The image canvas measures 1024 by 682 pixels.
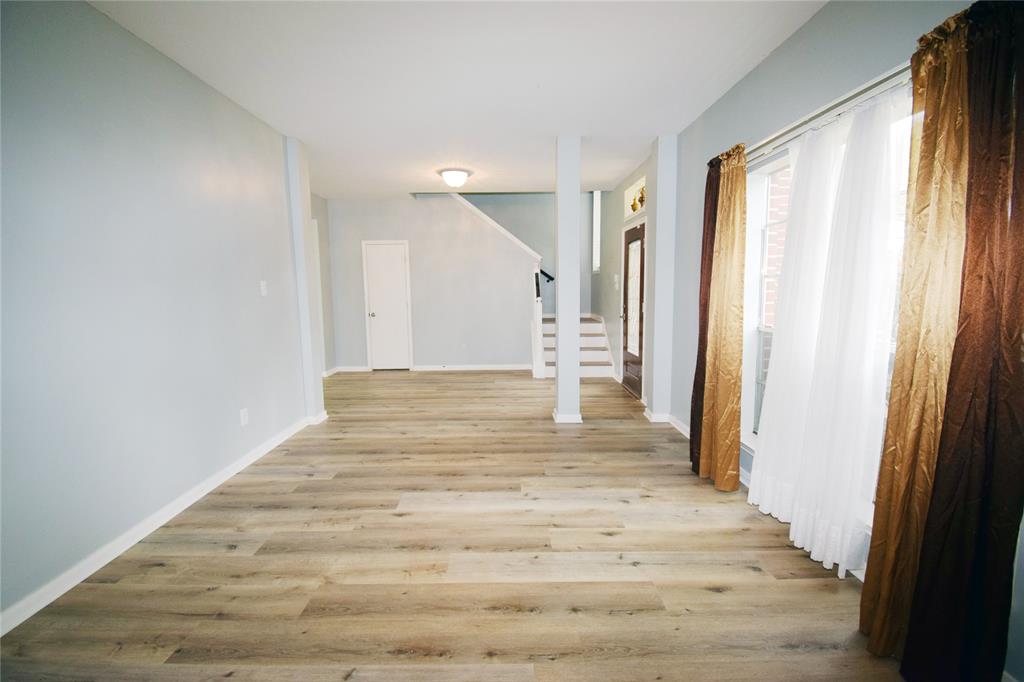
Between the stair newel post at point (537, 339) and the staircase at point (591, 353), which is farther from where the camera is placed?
the staircase at point (591, 353)

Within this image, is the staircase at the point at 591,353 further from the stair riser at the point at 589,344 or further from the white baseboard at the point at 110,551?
the white baseboard at the point at 110,551

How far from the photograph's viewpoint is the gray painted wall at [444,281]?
21.6 feet

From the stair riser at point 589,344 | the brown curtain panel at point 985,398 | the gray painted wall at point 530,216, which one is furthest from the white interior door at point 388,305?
the brown curtain panel at point 985,398

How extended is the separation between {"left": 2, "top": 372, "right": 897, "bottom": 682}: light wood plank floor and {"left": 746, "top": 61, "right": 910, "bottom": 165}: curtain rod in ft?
7.09

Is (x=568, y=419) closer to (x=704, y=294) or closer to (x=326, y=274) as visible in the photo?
(x=704, y=294)

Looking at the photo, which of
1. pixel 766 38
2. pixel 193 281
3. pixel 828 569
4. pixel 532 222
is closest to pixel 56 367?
pixel 193 281

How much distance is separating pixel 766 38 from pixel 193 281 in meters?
3.78

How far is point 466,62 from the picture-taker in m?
2.54

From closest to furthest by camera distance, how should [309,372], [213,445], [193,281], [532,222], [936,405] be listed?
[936,405] → [193,281] → [213,445] → [309,372] → [532,222]

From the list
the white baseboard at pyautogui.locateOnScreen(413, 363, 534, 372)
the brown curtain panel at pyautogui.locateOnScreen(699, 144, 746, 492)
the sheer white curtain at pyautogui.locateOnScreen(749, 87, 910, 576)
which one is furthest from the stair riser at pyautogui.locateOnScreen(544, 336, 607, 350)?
the sheer white curtain at pyautogui.locateOnScreen(749, 87, 910, 576)

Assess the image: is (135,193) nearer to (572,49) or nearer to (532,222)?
(572,49)

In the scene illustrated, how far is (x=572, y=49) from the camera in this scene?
7.96 feet

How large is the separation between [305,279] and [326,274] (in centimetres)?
271

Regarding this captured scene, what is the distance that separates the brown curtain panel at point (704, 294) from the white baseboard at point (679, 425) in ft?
2.30
